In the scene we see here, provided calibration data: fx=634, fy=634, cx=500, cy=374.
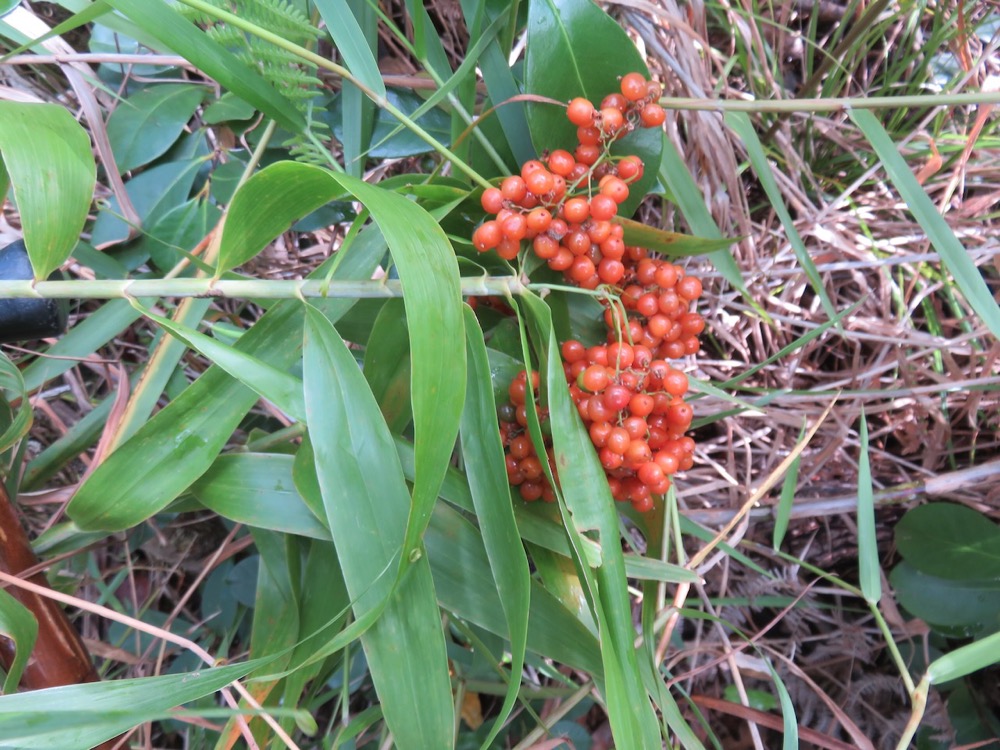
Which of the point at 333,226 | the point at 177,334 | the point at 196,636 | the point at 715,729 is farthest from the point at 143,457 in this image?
the point at 715,729

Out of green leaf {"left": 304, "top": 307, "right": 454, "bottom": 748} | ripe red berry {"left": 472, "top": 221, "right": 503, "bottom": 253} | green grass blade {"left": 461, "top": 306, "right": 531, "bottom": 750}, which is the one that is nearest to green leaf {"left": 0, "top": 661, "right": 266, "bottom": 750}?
green leaf {"left": 304, "top": 307, "right": 454, "bottom": 748}

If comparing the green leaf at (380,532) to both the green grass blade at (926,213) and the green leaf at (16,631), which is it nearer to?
the green leaf at (16,631)

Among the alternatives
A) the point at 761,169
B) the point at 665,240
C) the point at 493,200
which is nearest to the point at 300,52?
the point at 493,200

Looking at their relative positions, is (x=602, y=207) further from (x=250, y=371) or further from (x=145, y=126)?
(x=145, y=126)

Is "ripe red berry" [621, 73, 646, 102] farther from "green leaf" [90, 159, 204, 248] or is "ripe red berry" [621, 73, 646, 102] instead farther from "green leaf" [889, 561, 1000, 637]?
"green leaf" [889, 561, 1000, 637]

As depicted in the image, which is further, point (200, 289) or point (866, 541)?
point (866, 541)

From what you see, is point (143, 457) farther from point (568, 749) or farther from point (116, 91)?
point (568, 749)
